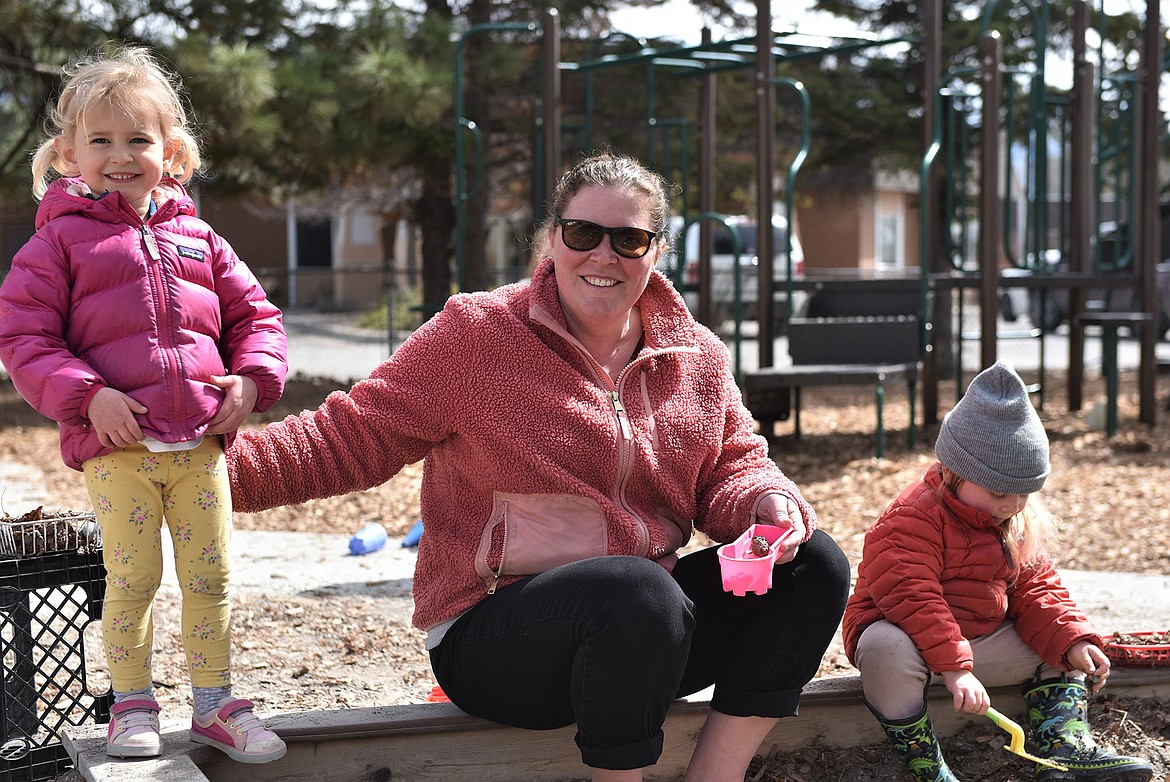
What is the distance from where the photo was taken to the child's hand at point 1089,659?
2.79 m

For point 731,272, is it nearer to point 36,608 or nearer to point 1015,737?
point 1015,737

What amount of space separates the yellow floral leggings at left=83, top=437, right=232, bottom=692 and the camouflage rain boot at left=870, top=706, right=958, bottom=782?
53.8 inches

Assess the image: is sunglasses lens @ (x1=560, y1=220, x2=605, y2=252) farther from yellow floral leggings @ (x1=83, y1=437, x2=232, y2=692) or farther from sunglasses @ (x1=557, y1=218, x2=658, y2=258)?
yellow floral leggings @ (x1=83, y1=437, x2=232, y2=692)

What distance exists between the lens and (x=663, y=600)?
7.58 ft

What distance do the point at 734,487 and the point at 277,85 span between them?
23.4ft

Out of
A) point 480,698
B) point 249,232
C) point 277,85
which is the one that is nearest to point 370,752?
point 480,698

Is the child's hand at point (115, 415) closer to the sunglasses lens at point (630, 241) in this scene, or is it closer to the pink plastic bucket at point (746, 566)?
the sunglasses lens at point (630, 241)

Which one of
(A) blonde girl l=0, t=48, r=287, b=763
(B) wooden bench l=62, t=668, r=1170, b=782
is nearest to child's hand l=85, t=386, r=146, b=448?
(A) blonde girl l=0, t=48, r=287, b=763

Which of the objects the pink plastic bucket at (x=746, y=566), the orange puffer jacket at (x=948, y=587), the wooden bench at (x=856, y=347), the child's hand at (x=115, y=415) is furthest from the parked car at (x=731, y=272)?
the child's hand at (x=115, y=415)

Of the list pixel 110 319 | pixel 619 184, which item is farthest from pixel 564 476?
pixel 110 319

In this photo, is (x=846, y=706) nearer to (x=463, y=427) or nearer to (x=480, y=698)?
(x=480, y=698)

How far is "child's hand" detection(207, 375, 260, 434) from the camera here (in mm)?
2410

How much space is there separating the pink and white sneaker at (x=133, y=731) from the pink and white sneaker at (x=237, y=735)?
0.09m

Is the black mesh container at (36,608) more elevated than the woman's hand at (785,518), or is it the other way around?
the woman's hand at (785,518)
